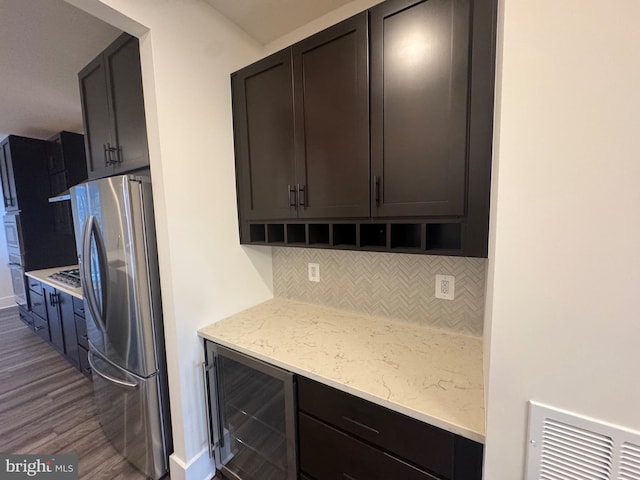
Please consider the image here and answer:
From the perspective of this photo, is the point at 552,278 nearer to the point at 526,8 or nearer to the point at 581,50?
the point at 581,50

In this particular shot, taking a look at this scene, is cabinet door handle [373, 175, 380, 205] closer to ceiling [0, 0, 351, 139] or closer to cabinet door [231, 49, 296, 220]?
cabinet door [231, 49, 296, 220]

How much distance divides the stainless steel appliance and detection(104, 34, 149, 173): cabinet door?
115cm

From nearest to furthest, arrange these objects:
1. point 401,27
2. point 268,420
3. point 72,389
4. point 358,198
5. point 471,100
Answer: point 471,100
point 401,27
point 358,198
point 268,420
point 72,389

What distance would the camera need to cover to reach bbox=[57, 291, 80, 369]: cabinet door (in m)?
2.40

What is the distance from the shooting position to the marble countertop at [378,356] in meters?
0.86

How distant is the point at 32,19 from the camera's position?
4.87 feet

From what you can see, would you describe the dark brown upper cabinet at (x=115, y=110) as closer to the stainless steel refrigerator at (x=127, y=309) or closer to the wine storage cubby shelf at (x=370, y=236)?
the stainless steel refrigerator at (x=127, y=309)

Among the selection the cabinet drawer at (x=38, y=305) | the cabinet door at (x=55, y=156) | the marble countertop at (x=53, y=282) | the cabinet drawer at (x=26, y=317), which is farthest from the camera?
the cabinet drawer at (x=26, y=317)

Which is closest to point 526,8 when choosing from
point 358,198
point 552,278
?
point 552,278

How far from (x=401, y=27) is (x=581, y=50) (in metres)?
0.71

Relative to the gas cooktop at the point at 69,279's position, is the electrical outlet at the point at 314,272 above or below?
above

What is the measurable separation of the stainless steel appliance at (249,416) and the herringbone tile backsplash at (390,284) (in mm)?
631

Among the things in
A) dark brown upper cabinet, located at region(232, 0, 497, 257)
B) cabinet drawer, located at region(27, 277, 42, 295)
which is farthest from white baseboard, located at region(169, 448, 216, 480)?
cabinet drawer, located at region(27, 277, 42, 295)
